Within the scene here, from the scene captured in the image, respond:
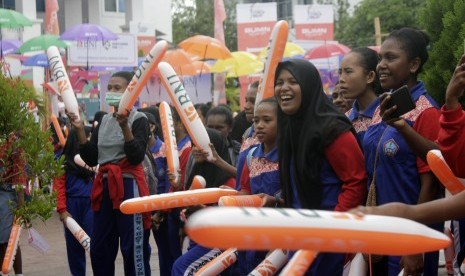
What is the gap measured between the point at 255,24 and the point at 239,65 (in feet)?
16.0

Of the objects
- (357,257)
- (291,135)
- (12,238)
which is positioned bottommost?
(12,238)

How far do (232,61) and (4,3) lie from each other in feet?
78.4

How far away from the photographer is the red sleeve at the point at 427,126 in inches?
208

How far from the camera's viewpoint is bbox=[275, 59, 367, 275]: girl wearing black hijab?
17.0ft

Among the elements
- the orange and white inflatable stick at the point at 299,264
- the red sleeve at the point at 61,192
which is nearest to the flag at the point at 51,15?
the red sleeve at the point at 61,192

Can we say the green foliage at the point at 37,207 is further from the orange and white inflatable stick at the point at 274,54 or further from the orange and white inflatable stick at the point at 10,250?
the orange and white inflatable stick at the point at 274,54

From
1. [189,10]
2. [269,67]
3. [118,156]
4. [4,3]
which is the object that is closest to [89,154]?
[118,156]

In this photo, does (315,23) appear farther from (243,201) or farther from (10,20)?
(243,201)

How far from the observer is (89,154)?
336 inches

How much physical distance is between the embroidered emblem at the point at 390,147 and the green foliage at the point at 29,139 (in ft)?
9.35

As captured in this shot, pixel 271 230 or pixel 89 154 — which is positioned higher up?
pixel 271 230

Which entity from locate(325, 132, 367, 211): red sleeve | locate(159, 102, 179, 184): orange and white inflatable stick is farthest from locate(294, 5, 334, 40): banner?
locate(325, 132, 367, 211): red sleeve

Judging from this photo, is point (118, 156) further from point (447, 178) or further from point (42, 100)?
point (447, 178)

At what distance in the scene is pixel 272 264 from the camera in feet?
18.5
